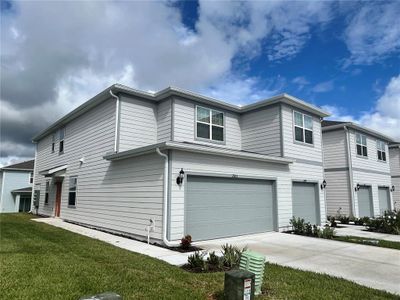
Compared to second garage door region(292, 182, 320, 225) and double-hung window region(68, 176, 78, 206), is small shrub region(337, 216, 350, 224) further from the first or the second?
double-hung window region(68, 176, 78, 206)

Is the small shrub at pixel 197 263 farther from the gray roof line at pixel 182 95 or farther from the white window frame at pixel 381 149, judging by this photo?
the white window frame at pixel 381 149

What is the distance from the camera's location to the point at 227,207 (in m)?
11.0

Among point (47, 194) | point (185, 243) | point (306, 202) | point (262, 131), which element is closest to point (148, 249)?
point (185, 243)

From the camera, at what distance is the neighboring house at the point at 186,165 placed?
982 cm

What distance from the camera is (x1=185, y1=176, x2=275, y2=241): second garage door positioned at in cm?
997

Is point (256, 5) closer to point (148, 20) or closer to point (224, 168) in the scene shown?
point (148, 20)

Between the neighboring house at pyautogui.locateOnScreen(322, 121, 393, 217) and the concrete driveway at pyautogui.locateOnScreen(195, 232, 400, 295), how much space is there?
30.8 feet

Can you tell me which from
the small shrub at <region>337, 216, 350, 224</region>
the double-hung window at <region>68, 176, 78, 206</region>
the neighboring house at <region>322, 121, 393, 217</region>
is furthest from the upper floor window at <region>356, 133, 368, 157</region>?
the double-hung window at <region>68, 176, 78, 206</region>

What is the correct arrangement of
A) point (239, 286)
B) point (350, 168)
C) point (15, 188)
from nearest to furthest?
point (239, 286) → point (350, 168) → point (15, 188)

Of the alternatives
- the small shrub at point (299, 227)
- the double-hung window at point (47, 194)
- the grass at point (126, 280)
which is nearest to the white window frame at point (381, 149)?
the small shrub at point (299, 227)

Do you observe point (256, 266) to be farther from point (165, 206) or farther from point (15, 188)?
point (15, 188)

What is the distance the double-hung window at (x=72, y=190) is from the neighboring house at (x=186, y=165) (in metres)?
0.05

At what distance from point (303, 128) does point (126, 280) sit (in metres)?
12.3

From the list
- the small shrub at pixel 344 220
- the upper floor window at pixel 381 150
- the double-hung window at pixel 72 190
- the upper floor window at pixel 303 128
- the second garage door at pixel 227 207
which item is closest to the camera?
the second garage door at pixel 227 207
